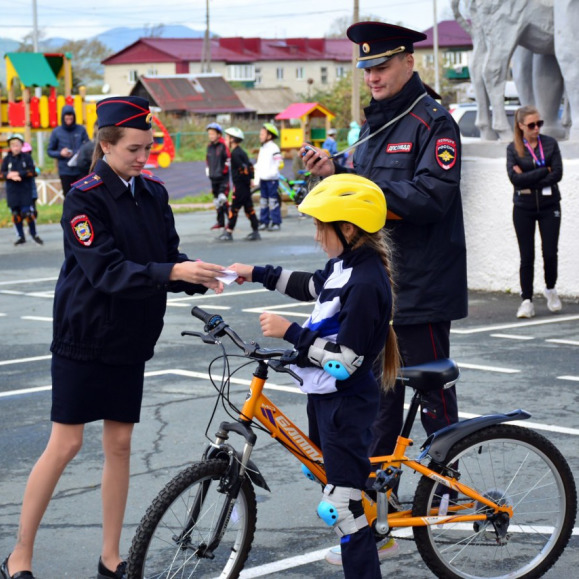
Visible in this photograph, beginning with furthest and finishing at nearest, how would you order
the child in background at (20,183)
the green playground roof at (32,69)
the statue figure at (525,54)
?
the green playground roof at (32,69), the child in background at (20,183), the statue figure at (525,54)

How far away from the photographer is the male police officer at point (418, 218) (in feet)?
16.6

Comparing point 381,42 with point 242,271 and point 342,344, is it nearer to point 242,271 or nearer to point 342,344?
point 242,271

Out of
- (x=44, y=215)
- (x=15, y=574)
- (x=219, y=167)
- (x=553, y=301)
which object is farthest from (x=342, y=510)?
(x=44, y=215)

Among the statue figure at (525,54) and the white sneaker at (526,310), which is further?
the statue figure at (525,54)

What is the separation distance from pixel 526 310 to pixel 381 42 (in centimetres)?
654

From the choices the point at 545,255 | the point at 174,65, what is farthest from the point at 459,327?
the point at 174,65

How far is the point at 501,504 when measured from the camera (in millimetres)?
4715

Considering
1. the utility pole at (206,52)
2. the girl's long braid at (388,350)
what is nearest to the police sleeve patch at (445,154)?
the girl's long braid at (388,350)

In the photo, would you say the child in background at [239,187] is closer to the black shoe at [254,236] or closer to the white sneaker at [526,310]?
the black shoe at [254,236]

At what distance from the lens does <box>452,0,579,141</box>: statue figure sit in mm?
12820

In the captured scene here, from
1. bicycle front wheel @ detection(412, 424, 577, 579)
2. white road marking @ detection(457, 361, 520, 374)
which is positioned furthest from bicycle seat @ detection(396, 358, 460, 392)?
white road marking @ detection(457, 361, 520, 374)

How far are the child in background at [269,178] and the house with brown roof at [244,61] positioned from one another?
300ft

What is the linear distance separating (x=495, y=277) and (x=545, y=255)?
69.1 inches

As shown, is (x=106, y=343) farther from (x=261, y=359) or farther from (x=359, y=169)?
(x=359, y=169)
